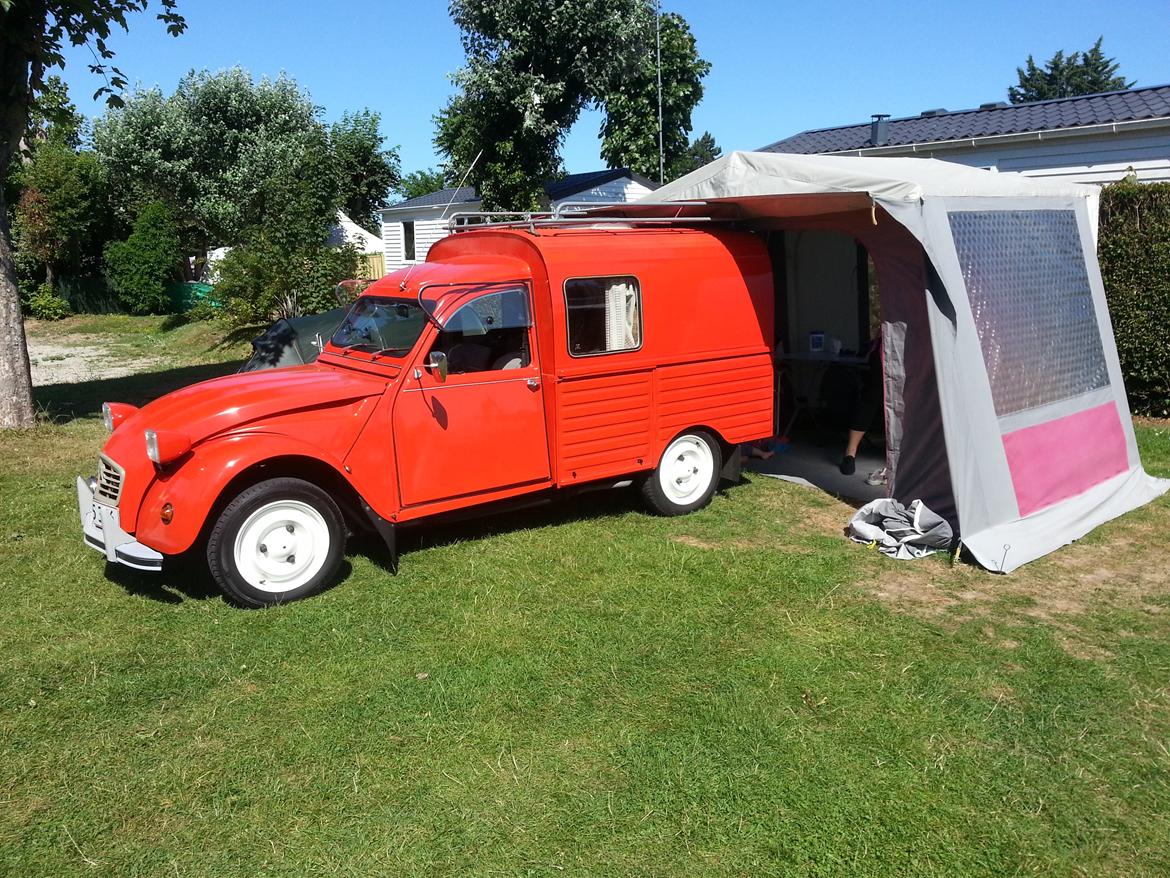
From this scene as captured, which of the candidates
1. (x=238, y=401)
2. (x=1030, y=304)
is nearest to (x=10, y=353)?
(x=238, y=401)

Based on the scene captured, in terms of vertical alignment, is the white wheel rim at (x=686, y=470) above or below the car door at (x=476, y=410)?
below

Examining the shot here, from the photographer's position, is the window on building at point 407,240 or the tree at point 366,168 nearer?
the window on building at point 407,240

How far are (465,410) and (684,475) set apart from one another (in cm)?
202

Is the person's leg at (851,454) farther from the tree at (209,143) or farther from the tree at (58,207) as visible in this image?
the tree at (58,207)

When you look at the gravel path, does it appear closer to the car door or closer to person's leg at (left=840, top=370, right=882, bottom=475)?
the car door

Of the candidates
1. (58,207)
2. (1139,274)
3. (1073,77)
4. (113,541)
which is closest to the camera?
(113,541)

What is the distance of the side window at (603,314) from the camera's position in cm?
648

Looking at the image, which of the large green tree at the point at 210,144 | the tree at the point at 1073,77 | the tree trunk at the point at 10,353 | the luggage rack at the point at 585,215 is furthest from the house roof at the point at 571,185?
the tree at the point at 1073,77

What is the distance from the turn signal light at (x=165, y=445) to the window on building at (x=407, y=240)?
24.4 metres

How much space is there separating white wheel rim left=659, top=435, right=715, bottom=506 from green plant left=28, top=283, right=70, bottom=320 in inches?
1040

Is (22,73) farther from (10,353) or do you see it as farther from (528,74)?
(528,74)

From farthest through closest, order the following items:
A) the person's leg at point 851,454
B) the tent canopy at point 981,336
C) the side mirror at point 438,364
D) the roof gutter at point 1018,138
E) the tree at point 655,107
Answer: the tree at point 655,107 < the roof gutter at point 1018,138 < the person's leg at point 851,454 < the tent canopy at point 981,336 < the side mirror at point 438,364

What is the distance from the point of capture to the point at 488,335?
6.46 m

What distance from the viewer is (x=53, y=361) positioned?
717 inches
